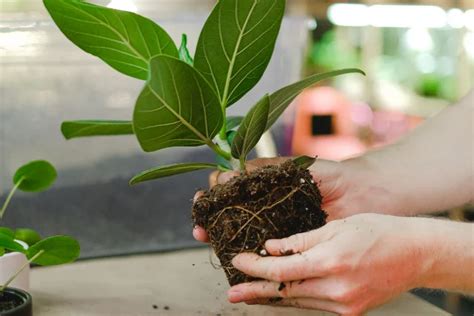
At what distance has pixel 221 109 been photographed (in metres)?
0.90

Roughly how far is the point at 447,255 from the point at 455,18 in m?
2.21

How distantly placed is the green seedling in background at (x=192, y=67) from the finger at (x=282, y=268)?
162 millimetres

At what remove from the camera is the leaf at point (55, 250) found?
1001mm

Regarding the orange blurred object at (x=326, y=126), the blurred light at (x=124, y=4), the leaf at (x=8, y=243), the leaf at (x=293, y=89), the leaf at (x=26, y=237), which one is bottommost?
the orange blurred object at (x=326, y=126)

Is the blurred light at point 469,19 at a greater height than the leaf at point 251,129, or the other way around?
the blurred light at point 469,19

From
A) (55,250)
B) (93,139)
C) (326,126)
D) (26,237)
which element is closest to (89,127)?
(55,250)

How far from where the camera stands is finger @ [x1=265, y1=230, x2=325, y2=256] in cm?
83

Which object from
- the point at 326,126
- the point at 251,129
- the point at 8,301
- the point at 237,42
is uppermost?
the point at 237,42

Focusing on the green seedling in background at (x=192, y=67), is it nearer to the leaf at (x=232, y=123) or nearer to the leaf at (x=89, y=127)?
the leaf at (x=89, y=127)

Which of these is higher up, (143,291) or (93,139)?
(93,139)

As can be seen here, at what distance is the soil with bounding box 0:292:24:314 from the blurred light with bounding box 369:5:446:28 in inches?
91.8

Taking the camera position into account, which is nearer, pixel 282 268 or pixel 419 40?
pixel 282 268

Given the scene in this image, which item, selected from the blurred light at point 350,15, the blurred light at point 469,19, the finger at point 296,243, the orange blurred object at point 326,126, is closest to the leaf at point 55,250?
the finger at point 296,243

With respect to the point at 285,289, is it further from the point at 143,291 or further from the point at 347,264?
the point at 143,291
